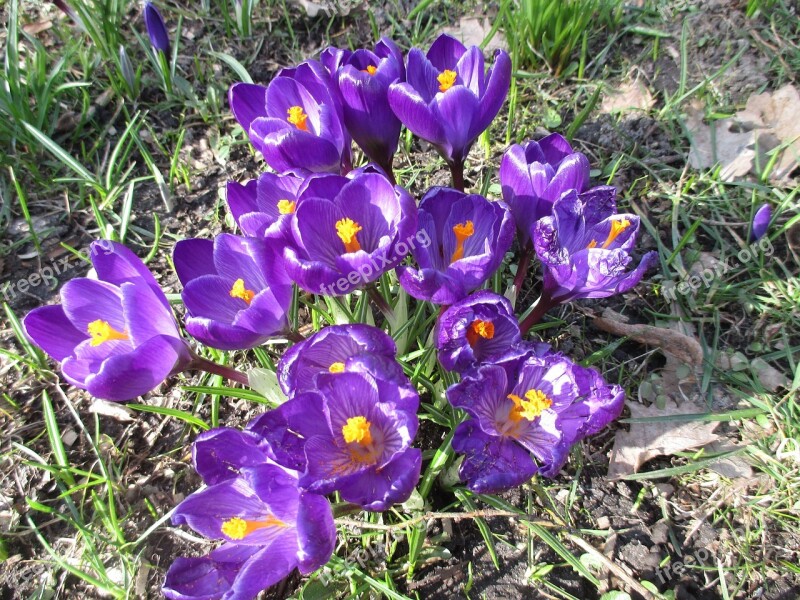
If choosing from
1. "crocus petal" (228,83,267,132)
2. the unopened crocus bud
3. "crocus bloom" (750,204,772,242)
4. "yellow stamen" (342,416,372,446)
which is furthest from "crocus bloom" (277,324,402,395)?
the unopened crocus bud

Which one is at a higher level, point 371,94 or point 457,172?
point 371,94

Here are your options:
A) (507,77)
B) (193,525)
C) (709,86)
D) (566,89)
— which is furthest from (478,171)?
(193,525)

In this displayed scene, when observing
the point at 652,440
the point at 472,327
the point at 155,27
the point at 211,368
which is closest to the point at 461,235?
the point at 472,327

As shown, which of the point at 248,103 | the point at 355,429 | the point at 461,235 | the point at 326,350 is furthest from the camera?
the point at 248,103

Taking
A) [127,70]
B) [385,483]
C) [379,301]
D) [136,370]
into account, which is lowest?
[385,483]

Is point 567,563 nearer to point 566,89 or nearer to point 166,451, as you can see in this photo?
point 166,451

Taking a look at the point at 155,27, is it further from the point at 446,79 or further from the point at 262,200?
the point at 446,79

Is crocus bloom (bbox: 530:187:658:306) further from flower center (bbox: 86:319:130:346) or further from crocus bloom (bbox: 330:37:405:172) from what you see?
flower center (bbox: 86:319:130:346)
